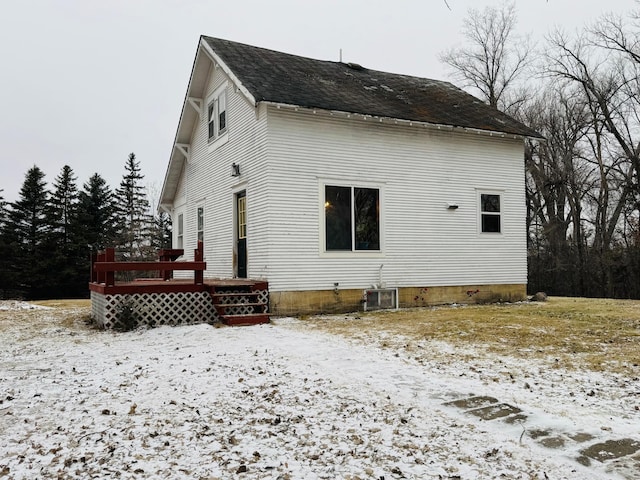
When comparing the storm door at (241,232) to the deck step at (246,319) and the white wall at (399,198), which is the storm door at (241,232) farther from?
the deck step at (246,319)

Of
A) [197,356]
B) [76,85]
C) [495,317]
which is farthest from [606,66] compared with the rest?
[76,85]

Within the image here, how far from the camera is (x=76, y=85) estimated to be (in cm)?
3384

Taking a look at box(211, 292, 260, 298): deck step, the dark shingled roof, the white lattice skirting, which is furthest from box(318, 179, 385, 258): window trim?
the white lattice skirting

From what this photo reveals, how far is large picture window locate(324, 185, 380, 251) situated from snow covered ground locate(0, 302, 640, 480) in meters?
4.58

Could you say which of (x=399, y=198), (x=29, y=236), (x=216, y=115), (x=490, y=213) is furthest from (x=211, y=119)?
(x=29, y=236)

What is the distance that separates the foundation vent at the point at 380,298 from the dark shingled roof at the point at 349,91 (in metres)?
3.96

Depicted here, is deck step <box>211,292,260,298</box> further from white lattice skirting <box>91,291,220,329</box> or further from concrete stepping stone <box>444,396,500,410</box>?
concrete stepping stone <box>444,396,500,410</box>

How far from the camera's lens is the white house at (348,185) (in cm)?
1027

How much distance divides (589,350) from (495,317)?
3220mm

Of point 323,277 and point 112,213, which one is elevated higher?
point 112,213

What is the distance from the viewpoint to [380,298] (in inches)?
440

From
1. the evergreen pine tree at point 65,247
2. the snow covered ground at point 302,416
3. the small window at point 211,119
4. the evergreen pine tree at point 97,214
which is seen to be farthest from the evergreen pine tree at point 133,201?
the snow covered ground at point 302,416

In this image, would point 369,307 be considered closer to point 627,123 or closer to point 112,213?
point 627,123

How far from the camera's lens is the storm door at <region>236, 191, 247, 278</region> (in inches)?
448
